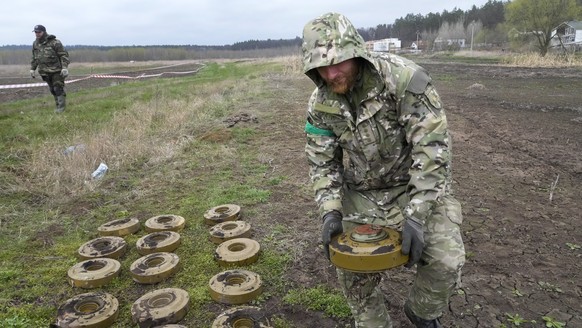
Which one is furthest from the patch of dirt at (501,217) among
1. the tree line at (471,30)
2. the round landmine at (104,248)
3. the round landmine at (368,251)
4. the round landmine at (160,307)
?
the tree line at (471,30)

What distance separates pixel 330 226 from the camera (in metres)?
2.66

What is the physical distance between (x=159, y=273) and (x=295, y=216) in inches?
72.3

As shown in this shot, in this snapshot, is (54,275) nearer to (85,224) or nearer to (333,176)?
(85,224)

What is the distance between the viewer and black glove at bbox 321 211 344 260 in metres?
2.62

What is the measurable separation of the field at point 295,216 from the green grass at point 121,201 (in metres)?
0.02

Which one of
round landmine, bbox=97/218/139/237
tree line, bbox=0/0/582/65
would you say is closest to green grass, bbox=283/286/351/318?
round landmine, bbox=97/218/139/237

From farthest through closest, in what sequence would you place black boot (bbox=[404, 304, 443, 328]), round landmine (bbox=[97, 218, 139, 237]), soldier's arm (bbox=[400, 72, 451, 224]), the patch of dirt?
round landmine (bbox=[97, 218, 139, 237]) < the patch of dirt < black boot (bbox=[404, 304, 443, 328]) < soldier's arm (bbox=[400, 72, 451, 224])

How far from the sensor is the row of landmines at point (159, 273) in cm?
312

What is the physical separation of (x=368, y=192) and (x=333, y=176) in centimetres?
27

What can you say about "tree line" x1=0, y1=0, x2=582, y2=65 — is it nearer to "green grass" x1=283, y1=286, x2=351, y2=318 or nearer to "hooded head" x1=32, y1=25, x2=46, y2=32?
"hooded head" x1=32, y1=25, x2=46, y2=32

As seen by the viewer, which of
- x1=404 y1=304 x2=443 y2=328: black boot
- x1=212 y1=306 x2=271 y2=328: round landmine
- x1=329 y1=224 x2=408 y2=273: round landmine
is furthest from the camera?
x1=212 y1=306 x2=271 y2=328: round landmine

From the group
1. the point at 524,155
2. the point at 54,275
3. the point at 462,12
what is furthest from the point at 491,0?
the point at 54,275

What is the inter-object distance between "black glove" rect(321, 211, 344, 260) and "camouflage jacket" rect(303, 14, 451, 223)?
0.19 feet

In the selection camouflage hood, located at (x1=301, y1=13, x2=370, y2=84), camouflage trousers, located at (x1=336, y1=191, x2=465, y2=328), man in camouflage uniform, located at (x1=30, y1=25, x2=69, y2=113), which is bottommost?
camouflage trousers, located at (x1=336, y1=191, x2=465, y2=328)
